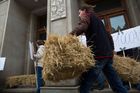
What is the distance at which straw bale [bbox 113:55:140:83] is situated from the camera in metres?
3.49

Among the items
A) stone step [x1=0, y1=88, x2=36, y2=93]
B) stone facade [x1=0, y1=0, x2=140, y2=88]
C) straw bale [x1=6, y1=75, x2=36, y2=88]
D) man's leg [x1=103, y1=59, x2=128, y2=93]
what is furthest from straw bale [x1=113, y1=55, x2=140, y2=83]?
straw bale [x1=6, y1=75, x2=36, y2=88]

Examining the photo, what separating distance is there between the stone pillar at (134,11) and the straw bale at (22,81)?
155 inches

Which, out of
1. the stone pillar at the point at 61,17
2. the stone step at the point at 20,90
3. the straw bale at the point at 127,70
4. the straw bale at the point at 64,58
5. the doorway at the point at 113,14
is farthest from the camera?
the doorway at the point at 113,14

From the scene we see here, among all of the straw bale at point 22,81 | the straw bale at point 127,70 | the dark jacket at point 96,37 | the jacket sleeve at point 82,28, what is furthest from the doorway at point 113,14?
the jacket sleeve at point 82,28

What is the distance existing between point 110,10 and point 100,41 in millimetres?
4466

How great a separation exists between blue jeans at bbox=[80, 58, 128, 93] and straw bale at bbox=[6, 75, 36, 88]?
3.14 metres

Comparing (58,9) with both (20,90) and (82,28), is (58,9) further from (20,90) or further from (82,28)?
(82,28)

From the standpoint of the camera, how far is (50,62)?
6.27 feet

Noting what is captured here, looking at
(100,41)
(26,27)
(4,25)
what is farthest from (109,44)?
(26,27)

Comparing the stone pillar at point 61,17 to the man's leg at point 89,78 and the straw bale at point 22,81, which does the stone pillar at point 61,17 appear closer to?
the straw bale at point 22,81

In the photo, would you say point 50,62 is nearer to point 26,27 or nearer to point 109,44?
point 109,44

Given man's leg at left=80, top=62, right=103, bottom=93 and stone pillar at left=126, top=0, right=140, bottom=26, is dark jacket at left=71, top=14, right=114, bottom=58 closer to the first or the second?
man's leg at left=80, top=62, right=103, bottom=93

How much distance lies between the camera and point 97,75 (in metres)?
2.15

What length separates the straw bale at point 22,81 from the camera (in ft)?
16.4
